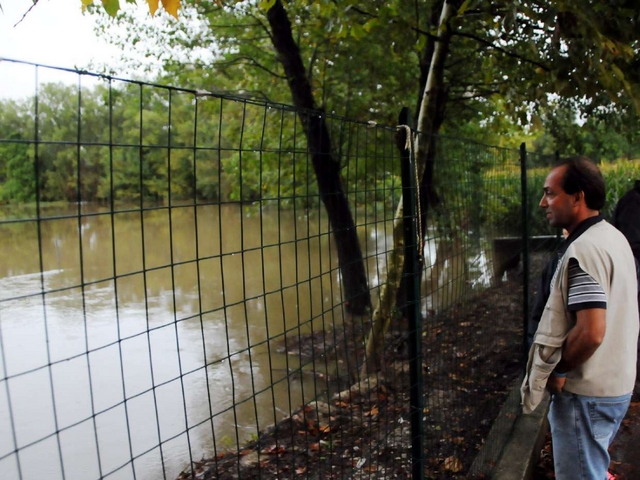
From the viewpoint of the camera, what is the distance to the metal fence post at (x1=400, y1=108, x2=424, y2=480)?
3006 mm

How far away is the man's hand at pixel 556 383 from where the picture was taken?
2.70m

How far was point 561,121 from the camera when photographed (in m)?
11.6

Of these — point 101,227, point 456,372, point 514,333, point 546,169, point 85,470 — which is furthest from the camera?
point 101,227

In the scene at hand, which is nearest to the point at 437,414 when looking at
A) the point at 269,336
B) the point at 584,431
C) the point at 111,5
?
the point at 584,431

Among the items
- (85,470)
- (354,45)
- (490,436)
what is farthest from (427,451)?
(354,45)

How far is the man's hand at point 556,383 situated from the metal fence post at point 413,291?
612 mm

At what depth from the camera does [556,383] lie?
107 inches

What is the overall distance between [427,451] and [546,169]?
17.3 ft

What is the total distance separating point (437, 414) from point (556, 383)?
1731 mm

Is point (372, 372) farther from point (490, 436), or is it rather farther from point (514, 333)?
point (490, 436)

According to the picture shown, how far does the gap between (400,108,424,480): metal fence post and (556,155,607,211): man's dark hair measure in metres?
0.70

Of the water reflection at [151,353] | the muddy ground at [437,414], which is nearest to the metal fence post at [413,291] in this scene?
the water reflection at [151,353]

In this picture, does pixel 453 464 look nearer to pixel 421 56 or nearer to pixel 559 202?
pixel 559 202

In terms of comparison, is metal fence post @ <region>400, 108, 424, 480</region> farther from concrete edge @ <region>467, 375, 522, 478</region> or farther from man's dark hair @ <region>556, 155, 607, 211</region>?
concrete edge @ <region>467, 375, 522, 478</region>
